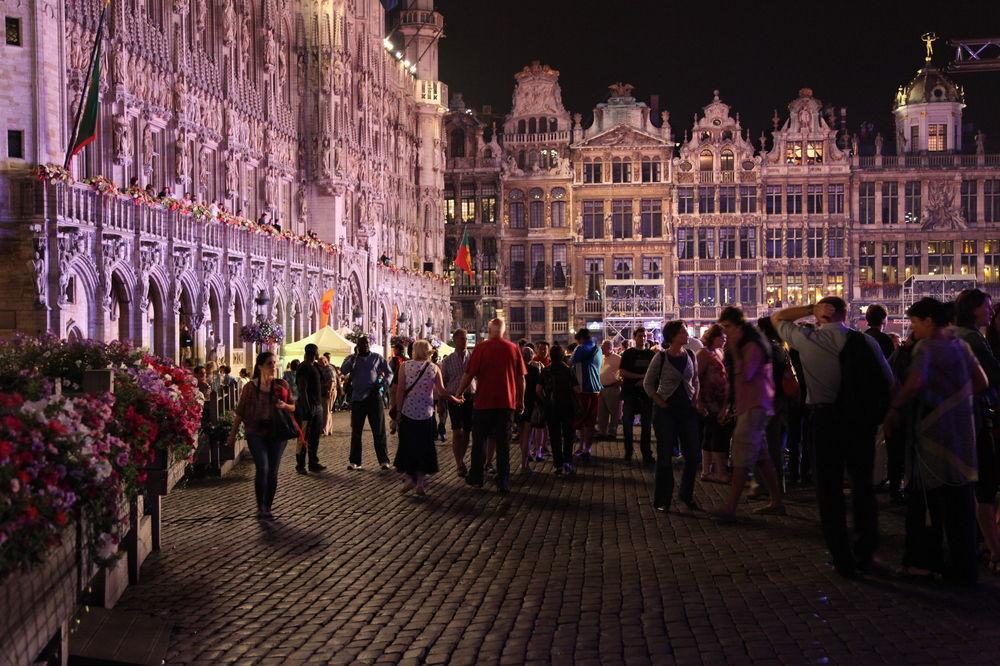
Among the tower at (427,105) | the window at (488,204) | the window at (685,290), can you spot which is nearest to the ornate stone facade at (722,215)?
the window at (685,290)

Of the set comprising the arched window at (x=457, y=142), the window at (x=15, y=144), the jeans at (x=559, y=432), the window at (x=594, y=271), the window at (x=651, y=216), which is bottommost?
the jeans at (x=559, y=432)

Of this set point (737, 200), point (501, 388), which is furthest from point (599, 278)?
point (501, 388)

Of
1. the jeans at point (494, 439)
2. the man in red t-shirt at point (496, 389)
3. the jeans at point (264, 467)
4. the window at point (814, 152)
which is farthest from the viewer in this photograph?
the window at point (814, 152)

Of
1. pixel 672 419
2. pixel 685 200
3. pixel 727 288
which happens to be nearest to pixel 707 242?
pixel 685 200

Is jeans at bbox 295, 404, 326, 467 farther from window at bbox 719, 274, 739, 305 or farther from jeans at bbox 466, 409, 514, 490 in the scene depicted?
window at bbox 719, 274, 739, 305

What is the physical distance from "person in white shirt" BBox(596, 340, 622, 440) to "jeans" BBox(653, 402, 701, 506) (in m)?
7.36

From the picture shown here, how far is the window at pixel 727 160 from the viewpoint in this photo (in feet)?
207

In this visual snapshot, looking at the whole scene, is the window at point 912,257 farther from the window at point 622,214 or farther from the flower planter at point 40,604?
the flower planter at point 40,604

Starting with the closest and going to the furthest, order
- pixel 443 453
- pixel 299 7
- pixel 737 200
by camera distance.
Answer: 1. pixel 443 453
2. pixel 299 7
3. pixel 737 200

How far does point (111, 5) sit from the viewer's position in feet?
85.6

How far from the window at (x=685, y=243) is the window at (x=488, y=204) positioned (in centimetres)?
967

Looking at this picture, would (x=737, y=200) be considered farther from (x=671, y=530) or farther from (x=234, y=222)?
(x=671, y=530)

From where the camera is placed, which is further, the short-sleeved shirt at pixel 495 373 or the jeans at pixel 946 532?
the short-sleeved shirt at pixel 495 373

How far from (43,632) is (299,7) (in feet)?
124
